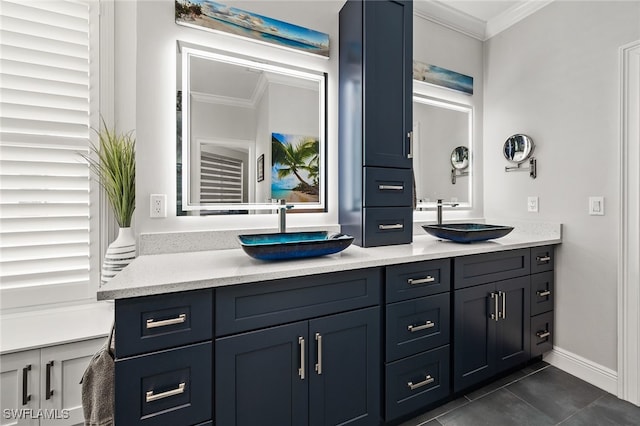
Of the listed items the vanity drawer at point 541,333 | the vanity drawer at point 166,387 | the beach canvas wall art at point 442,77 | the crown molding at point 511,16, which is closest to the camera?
the vanity drawer at point 166,387

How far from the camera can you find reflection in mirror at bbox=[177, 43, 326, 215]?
1.62 metres

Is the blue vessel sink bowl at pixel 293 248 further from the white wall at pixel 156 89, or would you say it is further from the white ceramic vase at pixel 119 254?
the white ceramic vase at pixel 119 254

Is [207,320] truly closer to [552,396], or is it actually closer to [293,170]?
[293,170]

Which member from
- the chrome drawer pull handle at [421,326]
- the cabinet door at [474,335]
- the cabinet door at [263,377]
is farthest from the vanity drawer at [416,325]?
the cabinet door at [263,377]

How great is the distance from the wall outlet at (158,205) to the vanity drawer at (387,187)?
1148 millimetres

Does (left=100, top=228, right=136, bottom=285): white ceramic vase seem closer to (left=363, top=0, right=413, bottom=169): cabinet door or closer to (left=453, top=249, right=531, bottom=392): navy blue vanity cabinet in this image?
(left=363, top=0, right=413, bottom=169): cabinet door

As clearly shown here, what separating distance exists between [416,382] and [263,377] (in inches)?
34.6

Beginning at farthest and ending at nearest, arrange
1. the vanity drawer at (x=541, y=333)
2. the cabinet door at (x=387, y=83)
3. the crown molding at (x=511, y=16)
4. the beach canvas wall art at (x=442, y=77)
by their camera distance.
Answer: the beach canvas wall art at (x=442, y=77) < the crown molding at (x=511, y=16) < the vanity drawer at (x=541, y=333) < the cabinet door at (x=387, y=83)

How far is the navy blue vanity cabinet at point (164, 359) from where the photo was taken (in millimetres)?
938

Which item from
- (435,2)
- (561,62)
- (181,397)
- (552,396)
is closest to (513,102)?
(561,62)

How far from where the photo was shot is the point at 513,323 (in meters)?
1.90

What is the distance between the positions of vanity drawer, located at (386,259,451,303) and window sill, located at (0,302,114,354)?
1.42 meters

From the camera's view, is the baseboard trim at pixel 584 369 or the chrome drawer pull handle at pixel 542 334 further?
the chrome drawer pull handle at pixel 542 334

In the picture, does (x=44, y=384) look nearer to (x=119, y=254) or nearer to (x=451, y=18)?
(x=119, y=254)
